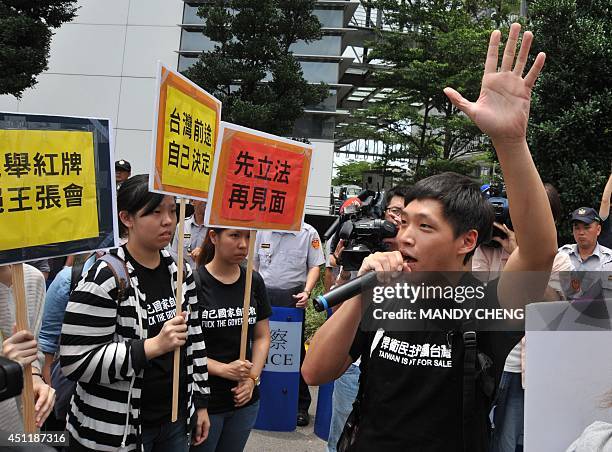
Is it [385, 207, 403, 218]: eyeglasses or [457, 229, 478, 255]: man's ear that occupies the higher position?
[385, 207, 403, 218]: eyeglasses

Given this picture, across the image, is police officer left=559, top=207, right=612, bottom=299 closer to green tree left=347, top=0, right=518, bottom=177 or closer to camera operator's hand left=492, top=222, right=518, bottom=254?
camera operator's hand left=492, top=222, right=518, bottom=254

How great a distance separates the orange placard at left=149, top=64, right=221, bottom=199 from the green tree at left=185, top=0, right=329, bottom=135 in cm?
1214

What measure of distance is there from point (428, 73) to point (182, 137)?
12.5 m

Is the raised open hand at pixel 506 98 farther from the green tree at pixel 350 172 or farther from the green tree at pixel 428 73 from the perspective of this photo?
the green tree at pixel 350 172

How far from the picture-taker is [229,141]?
2707mm

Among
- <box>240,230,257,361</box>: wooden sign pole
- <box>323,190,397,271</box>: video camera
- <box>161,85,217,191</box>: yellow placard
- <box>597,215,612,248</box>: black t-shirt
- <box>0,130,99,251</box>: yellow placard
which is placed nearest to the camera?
<box>323,190,397,271</box>: video camera

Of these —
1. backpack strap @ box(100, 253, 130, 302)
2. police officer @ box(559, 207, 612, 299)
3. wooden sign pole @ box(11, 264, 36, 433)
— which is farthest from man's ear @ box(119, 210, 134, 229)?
police officer @ box(559, 207, 612, 299)

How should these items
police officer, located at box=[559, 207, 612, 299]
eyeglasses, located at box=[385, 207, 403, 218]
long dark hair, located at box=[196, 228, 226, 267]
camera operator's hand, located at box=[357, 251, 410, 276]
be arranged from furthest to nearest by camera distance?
1. police officer, located at box=[559, 207, 612, 299]
2. eyeglasses, located at box=[385, 207, 403, 218]
3. long dark hair, located at box=[196, 228, 226, 267]
4. camera operator's hand, located at box=[357, 251, 410, 276]

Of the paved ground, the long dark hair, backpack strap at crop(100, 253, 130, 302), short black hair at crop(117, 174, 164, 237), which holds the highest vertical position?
short black hair at crop(117, 174, 164, 237)

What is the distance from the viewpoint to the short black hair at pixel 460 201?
71.3 inches

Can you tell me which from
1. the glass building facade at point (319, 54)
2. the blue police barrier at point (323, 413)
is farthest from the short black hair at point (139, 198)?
the glass building facade at point (319, 54)

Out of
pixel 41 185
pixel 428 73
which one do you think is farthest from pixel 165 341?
→ pixel 428 73

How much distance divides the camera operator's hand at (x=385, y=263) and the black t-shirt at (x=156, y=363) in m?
1.10

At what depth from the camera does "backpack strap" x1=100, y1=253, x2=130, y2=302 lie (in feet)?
7.40
